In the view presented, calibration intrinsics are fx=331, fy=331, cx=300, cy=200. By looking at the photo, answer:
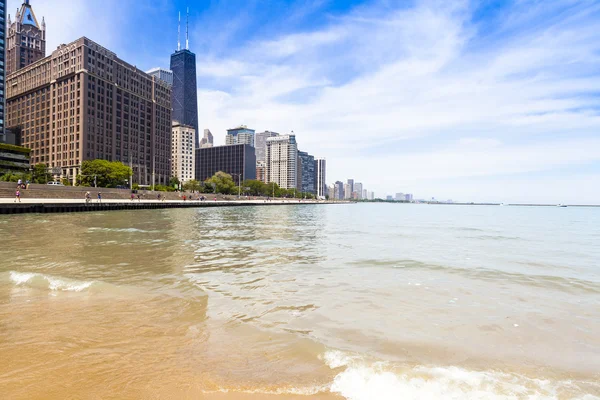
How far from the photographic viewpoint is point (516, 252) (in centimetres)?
1970

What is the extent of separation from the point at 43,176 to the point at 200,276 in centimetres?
14200

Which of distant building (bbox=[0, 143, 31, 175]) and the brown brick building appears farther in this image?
the brown brick building

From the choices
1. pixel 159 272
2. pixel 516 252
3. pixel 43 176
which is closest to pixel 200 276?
pixel 159 272

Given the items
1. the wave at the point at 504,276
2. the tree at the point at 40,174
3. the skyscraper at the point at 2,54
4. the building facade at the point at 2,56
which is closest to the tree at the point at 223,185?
the tree at the point at 40,174

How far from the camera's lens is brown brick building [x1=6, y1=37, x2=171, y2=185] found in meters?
138

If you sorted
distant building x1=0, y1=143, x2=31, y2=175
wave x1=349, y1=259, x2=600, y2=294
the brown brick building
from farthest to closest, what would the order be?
1. the brown brick building
2. distant building x1=0, y1=143, x2=31, y2=175
3. wave x1=349, y1=259, x2=600, y2=294

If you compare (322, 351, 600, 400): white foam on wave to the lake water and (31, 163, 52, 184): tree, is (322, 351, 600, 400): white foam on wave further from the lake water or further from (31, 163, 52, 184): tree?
(31, 163, 52, 184): tree

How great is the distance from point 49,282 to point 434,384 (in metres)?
10.00

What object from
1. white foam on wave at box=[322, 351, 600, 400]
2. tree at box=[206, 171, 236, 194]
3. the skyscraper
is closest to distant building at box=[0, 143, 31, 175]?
the skyscraper

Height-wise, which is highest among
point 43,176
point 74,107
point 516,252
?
point 74,107

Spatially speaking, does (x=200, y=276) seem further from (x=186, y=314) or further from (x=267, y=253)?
(x=267, y=253)

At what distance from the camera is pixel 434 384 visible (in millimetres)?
4562

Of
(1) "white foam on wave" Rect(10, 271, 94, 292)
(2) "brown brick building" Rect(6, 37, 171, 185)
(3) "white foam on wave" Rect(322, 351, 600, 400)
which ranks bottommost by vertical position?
(3) "white foam on wave" Rect(322, 351, 600, 400)

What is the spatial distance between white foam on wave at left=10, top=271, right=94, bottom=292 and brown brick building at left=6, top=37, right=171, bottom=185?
134 m
